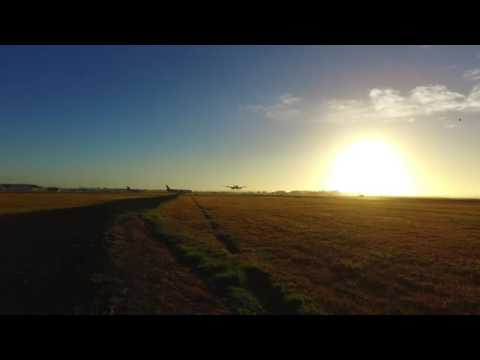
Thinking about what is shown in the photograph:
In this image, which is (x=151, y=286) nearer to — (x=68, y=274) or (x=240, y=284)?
(x=240, y=284)

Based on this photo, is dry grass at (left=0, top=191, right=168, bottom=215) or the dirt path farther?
dry grass at (left=0, top=191, right=168, bottom=215)

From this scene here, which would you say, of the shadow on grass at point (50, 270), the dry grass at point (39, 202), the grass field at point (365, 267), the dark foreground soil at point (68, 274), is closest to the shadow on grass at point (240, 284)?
the grass field at point (365, 267)

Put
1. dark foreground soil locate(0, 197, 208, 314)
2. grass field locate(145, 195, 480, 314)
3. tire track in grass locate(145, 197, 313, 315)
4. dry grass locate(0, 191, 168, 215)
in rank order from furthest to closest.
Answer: dry grass locate(0, 191, 168, 215), grass field locate(145, 195, 480, 314), tire track in grass locate(145, 197, 313, 315), dark foreground soil locate(0, 197, 208, 314)

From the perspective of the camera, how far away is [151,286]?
401 inches

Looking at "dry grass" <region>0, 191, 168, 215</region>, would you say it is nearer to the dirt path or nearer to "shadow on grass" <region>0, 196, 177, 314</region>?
"shadow on grass" <region>0, 196, 177, 314</region>

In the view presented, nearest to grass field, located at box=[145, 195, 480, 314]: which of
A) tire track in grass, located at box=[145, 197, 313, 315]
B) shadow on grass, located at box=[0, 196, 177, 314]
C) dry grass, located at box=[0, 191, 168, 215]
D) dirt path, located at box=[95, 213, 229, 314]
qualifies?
tire track in grass, located at box=[145, 197, 313, 315]

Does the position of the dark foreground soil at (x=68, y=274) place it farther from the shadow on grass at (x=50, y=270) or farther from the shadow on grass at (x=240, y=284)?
the shadow on grass at (x=240, y=284)

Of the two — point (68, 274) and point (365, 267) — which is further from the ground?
point (68, 274)

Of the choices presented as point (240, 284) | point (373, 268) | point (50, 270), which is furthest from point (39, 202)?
point (373, 268)

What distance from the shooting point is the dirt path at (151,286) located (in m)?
8.56

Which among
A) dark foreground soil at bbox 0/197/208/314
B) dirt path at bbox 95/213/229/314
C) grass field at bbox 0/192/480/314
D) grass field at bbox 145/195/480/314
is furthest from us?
grass field at bbox 145/195/480/314

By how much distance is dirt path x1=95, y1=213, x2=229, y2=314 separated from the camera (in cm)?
856
